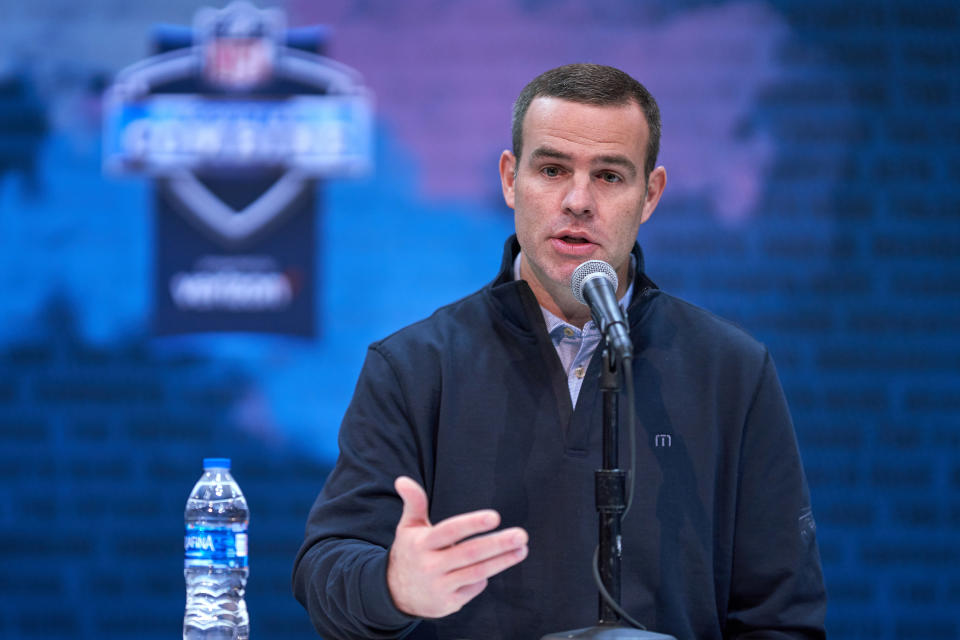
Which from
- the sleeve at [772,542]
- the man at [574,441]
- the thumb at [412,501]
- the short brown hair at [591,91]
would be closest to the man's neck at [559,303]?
the man at [574,441]

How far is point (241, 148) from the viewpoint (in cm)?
400

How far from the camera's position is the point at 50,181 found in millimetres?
4016

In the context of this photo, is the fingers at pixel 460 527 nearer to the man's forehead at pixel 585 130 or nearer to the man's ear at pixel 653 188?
the man's forehead at pixel 585 130

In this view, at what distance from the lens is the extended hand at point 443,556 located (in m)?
1.27

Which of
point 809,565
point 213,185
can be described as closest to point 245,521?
point 213,185

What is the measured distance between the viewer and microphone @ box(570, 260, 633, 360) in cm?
139

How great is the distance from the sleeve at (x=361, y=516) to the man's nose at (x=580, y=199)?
0.42m

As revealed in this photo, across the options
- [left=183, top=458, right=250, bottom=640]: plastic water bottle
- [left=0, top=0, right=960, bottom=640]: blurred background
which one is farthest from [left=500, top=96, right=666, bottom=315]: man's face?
[left=0, top=0, right=960, bottom=640]: blurred background

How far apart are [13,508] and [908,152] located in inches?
140

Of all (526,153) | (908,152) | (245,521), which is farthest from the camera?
(908,152)

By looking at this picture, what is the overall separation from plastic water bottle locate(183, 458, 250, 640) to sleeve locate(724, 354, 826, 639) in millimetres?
1022

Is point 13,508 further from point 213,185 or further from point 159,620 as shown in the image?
point 213,185

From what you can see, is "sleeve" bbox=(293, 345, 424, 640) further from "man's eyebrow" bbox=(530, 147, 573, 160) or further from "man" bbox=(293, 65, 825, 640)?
"man's eyebrow" bbox=(530, 147, 573, 160)

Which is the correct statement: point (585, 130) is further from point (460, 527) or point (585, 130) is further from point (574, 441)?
point (460, 527)
